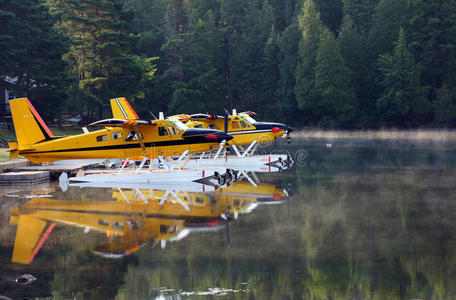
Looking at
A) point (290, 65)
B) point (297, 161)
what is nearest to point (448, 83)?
point (290, 65)

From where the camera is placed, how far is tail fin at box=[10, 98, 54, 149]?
2305 cm

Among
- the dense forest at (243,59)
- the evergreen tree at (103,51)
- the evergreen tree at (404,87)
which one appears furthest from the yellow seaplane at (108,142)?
the evergreen tree at (404,87)

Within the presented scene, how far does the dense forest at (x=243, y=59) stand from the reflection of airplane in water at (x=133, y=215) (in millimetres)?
30764

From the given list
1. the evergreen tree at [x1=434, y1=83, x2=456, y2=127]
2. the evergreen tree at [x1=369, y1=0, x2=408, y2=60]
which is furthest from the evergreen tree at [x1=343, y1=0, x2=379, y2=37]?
the evergreen tree at [x1=434, y1=83, x2=456, y2=127]

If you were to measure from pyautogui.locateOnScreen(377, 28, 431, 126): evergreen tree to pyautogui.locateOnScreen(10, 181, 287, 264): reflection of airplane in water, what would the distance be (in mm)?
52127

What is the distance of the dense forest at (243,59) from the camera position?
49000 mm

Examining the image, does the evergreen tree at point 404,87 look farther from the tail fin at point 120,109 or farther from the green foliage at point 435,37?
the tail fin at point 120,109

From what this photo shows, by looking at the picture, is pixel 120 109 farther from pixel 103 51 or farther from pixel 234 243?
pixel 103 51

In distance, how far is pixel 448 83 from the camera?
70.5m

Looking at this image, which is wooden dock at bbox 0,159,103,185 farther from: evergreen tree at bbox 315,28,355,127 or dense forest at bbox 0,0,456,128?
evergreen tree at bbox 315,28,355,127

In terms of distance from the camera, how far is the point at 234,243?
12.2m

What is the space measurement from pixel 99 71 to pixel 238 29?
38.0 metres

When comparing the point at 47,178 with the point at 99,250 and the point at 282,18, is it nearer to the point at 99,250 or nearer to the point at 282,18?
the point at 99,250

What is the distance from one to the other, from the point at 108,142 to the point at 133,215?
788 cm
